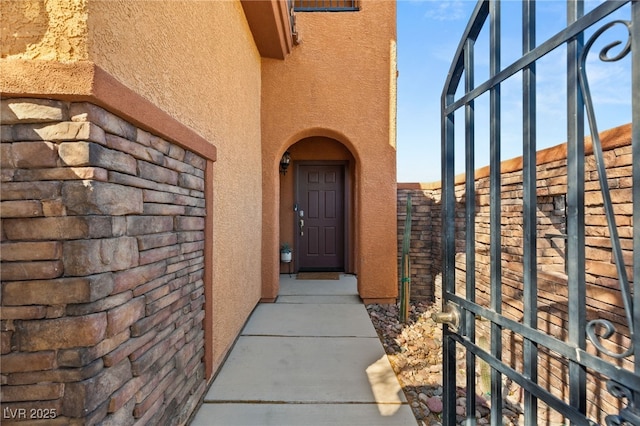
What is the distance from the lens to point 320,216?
6191mm

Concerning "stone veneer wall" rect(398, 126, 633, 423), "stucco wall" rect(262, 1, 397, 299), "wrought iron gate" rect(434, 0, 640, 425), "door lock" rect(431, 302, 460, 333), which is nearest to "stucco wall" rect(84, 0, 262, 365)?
"stucco wall" rect(262, 1, 397, 299)

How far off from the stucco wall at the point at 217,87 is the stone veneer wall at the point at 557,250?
8.11ft

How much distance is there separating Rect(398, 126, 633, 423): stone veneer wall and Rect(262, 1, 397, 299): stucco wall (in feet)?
3.56

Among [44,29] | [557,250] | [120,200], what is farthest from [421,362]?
[44,29]

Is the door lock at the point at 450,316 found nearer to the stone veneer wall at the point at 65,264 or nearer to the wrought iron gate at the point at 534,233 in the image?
the wrought iron gate at the point at 534,233

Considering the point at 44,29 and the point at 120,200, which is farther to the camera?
the point at 120,200

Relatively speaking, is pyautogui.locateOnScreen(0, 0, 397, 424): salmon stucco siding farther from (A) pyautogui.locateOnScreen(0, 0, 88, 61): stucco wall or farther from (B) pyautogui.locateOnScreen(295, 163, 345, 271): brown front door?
(B) pyautogui.locateOnScreen(295, 163, 345, 271): brown front door

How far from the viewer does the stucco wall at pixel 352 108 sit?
14.3 feet

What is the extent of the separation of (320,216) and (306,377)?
395cm

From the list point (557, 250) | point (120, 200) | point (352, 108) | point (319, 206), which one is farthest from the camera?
point (319, 206)

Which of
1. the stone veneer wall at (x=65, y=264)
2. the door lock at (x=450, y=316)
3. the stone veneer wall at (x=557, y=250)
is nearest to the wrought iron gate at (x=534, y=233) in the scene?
the door lock at (x=450, y=316)

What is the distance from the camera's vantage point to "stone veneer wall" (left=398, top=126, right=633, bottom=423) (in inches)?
64.2

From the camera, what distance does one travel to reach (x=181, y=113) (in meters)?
1.92

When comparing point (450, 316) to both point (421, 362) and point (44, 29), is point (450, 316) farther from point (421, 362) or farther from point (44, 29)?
point (44, 29)
